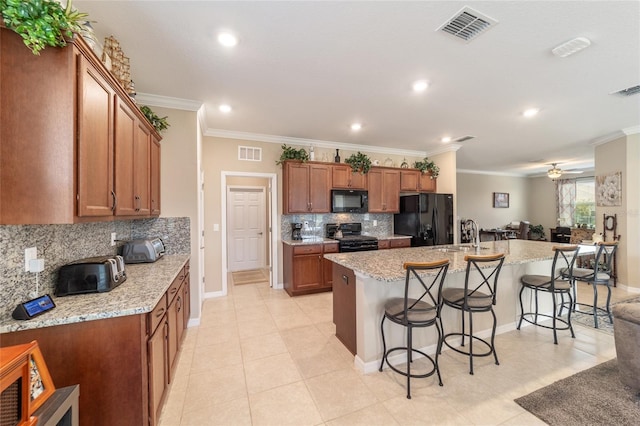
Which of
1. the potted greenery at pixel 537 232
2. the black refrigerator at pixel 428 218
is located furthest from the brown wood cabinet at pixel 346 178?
the potted greenery at pixel 537 232

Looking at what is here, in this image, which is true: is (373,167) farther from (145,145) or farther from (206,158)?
(145,145)

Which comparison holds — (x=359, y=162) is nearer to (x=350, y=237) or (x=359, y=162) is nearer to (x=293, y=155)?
(x=293, y=155)

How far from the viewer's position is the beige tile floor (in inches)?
72.7

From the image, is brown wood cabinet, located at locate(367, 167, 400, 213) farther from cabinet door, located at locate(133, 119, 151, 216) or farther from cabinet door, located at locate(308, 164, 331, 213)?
cabinet door, located at locate(133, 119, 151, 216)

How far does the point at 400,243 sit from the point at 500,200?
6.49 meters

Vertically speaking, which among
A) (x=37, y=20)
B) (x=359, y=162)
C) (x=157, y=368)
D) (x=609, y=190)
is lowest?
(x=157, y=368)

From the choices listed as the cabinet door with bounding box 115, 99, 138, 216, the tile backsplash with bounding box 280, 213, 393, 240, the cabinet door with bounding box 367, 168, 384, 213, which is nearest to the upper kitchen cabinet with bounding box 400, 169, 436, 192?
the cabinet door with bounding box 367, 168, 384, 213

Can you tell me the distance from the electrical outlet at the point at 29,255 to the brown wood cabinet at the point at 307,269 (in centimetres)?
310

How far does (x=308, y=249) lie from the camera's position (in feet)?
14.5

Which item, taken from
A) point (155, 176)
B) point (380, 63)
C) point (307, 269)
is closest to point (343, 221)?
point (307, 269)

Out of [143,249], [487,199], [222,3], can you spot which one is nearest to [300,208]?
[143,249]

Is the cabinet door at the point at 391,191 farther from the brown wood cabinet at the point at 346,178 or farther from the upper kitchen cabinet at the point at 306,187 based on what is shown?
the upper kitchen cabinet at the point at 306,187

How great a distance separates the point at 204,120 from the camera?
3.84m

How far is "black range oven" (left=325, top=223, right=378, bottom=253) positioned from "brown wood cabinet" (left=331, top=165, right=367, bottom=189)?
0.80 metres
